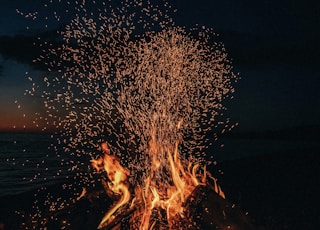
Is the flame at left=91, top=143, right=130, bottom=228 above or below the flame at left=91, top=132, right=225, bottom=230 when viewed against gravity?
above

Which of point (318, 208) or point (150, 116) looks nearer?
point (150, 116)

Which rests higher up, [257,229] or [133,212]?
[133,212]

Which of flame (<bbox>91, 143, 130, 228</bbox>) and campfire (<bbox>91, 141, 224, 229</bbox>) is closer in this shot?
campfire (<bbox>91, 141, 224, 229</bbox>)

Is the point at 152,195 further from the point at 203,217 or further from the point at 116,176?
the point at 116,176

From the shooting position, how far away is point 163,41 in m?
11.8

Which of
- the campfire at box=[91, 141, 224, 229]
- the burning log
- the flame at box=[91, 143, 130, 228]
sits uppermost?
the flame at box=[91, 143, 130, 228]

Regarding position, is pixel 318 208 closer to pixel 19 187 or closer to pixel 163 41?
pixel 163 41

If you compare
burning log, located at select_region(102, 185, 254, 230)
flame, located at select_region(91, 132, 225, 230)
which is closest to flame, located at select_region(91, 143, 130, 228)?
flame, located at select_region(91, 132, 225, 230)

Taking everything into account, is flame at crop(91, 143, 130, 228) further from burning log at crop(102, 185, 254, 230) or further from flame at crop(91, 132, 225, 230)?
burning log at crop(102, 185, 254, 230)

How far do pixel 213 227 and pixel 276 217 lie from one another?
642 centimetres

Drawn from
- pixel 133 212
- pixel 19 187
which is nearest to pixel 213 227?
pixel 133 212

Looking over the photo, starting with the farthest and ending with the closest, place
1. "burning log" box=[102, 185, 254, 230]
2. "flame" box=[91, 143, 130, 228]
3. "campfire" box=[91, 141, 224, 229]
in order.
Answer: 1. "flame" box=[91, 143, 130, 228]
2. "campfire" box=[91, 141, 224, 229]
3. "burning log" box=[102, 185, 254, 230]

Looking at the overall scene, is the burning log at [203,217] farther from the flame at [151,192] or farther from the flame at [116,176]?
the flame at [116,176]

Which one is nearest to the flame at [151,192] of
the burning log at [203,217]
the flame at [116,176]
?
the flame at [116,176]
